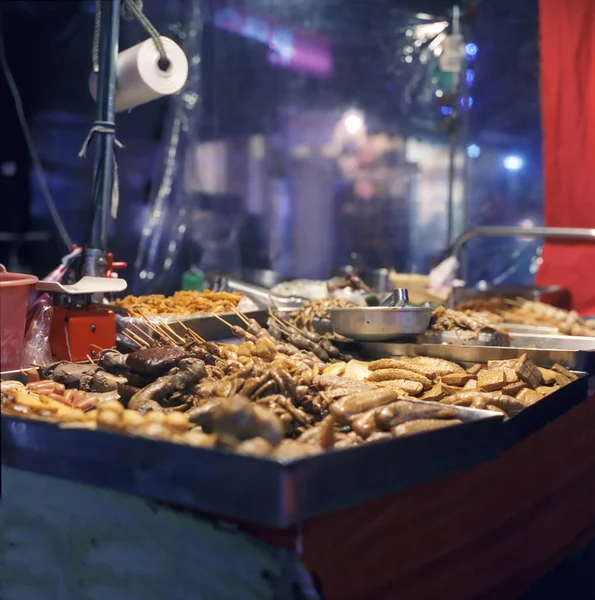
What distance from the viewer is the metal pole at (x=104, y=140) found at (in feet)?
10.9

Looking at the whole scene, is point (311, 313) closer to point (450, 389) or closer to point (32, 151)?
point (450, 389)

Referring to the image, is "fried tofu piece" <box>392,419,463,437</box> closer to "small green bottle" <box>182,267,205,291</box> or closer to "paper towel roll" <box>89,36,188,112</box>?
→ "paper towel roll" <box>89,36,188,112</box>

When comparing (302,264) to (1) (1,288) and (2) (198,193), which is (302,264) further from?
(1) (1,288)

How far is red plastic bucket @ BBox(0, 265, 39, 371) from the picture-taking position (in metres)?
2.34

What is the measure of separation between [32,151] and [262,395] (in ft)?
12.0

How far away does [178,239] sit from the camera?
5.90 meters

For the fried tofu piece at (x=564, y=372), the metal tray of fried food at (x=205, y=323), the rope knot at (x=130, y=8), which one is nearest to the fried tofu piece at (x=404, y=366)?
the fried tofu piece at (x=564, y=372)

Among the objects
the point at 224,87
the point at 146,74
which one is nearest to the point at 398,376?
the point at 146,74

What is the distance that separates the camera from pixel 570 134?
17.2 ft

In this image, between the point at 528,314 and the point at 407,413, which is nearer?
the point at 407,413

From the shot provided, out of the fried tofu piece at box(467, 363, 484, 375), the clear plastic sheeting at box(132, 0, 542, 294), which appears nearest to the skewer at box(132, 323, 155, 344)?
the fried tofu piece at box(467, 363, 484, 375)

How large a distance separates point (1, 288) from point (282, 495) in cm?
132

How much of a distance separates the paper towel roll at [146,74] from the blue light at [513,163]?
4.03m

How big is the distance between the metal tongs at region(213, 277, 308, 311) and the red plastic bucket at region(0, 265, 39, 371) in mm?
1828
